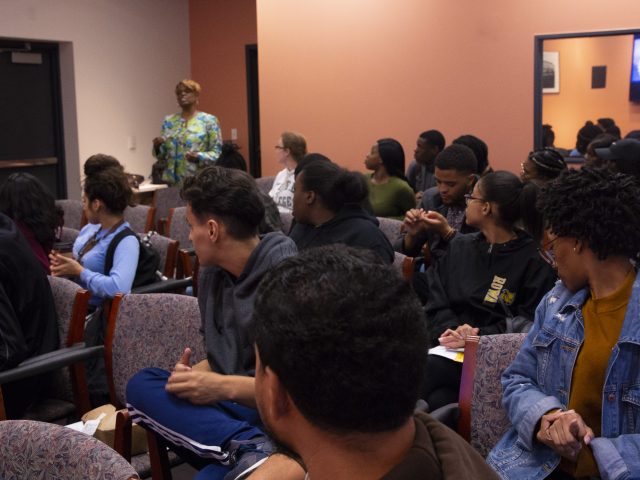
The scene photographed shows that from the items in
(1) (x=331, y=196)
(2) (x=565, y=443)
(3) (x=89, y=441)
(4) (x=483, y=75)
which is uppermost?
(4) (x=483, y=75)

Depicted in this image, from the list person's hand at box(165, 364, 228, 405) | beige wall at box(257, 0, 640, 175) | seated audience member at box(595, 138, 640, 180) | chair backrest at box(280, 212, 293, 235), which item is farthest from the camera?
beige wall at box(257, 0, 640, 175)

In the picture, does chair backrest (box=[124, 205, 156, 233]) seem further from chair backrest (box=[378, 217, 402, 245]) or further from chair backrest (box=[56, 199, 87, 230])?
chair backrest (box=[378, 217, 402, 245])

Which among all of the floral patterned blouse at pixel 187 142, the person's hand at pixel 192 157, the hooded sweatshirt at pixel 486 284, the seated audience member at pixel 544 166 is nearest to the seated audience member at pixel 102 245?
the hooded sweatshirt at pixel 486 284

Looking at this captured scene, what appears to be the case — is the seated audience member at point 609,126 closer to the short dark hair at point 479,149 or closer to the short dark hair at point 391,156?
the short dark hair at point 479,149

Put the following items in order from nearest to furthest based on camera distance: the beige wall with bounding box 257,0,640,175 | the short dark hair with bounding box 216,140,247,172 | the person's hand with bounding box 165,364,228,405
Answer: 1. the person's hand with bounding box 165,364,228,405
2. the beige wall with bounding box 257,0,640,175
3. the short dark hair with bounding box 216,140,247,172

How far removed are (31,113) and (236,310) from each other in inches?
269

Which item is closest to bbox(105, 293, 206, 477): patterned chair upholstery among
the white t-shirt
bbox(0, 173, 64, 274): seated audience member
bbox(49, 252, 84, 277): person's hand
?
bbox(49, 252, 84, 277): person's hand

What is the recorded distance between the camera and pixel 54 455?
5.44 ft

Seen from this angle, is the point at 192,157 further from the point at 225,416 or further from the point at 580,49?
the point at 225,416

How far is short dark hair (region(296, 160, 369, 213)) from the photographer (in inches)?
148

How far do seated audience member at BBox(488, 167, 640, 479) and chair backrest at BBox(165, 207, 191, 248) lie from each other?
3.42 m

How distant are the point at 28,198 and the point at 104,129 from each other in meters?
5.24

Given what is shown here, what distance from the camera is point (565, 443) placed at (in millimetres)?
2039

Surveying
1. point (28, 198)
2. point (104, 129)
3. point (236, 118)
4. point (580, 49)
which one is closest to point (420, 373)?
point (28, 198)
